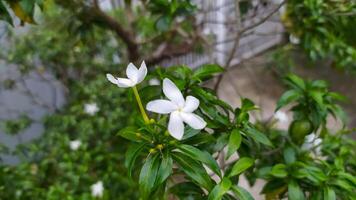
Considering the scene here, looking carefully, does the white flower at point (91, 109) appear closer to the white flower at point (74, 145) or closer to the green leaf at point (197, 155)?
the white flower at point (74, 145)

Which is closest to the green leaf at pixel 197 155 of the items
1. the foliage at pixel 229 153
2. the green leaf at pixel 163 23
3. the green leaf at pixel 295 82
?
the foliage at pixel 229 153

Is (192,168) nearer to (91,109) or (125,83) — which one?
(125,83)

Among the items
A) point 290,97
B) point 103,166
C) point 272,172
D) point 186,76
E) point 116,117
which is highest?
point 186,76

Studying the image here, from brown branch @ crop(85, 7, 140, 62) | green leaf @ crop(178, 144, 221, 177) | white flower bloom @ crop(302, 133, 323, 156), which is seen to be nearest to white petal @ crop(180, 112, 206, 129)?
green leaf @ crop(178, 144, 221, 177)

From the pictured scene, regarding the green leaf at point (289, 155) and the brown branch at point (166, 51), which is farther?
the brown branch at point (166, 51)

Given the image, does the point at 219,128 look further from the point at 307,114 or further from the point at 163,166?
the point at 307,114

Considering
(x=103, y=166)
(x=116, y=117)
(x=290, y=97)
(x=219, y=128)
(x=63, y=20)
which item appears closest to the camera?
(x=219, y=128)

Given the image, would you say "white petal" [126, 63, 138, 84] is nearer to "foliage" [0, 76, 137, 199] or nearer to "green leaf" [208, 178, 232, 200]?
"green leaf" [208, 178, 232, 200]

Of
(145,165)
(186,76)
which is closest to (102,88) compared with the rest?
(186,76)
